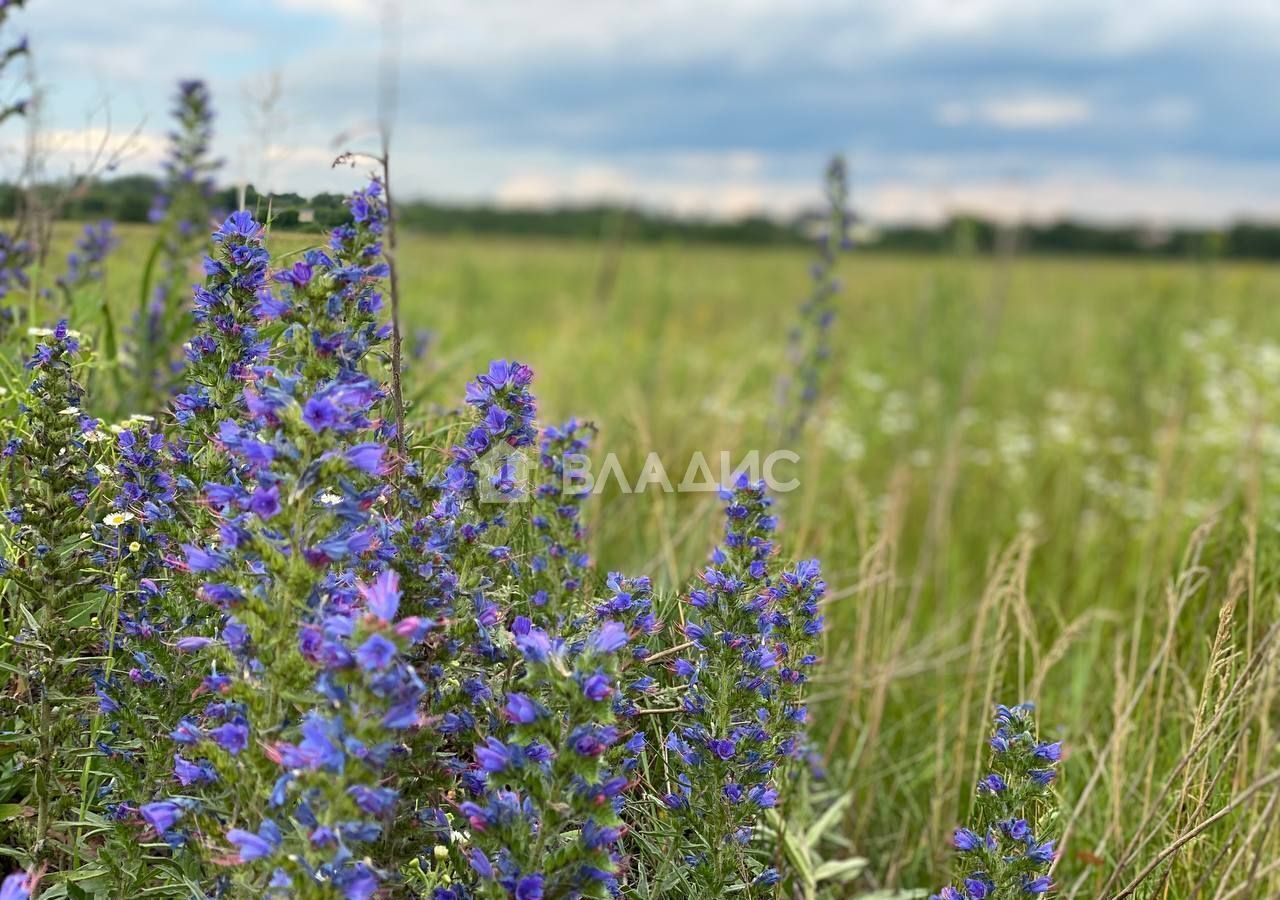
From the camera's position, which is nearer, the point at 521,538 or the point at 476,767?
the point at 476,767

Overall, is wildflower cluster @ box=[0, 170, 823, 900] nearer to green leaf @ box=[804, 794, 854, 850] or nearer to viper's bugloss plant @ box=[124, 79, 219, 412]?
green leaf @ box=[804, 794, 854, 850]

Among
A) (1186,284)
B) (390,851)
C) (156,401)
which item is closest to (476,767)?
(390,851)

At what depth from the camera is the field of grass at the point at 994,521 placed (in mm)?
2607

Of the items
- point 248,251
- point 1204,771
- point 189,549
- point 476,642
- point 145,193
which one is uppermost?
point 145,193

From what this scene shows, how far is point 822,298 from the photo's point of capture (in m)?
4.75

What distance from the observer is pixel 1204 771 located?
2.26 metres

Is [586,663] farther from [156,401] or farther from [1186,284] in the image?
[1186,284]

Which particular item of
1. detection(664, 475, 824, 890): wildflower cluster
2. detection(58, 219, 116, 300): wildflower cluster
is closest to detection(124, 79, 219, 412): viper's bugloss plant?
detection(58, 219, 116, 300): wildflower cluster

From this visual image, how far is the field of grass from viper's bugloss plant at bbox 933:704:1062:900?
0.23m

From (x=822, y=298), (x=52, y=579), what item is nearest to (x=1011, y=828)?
(x=52, y=579)

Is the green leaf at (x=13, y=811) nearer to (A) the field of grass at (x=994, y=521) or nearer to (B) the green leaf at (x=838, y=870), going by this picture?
(A) the field of grass at (x=994, y=521)

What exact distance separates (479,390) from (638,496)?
232 cm

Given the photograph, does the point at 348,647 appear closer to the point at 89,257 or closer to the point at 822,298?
the point at 89,257

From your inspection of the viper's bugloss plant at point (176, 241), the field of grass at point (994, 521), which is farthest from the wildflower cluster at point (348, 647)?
the viper's bugloss plant at point (176, 241)
